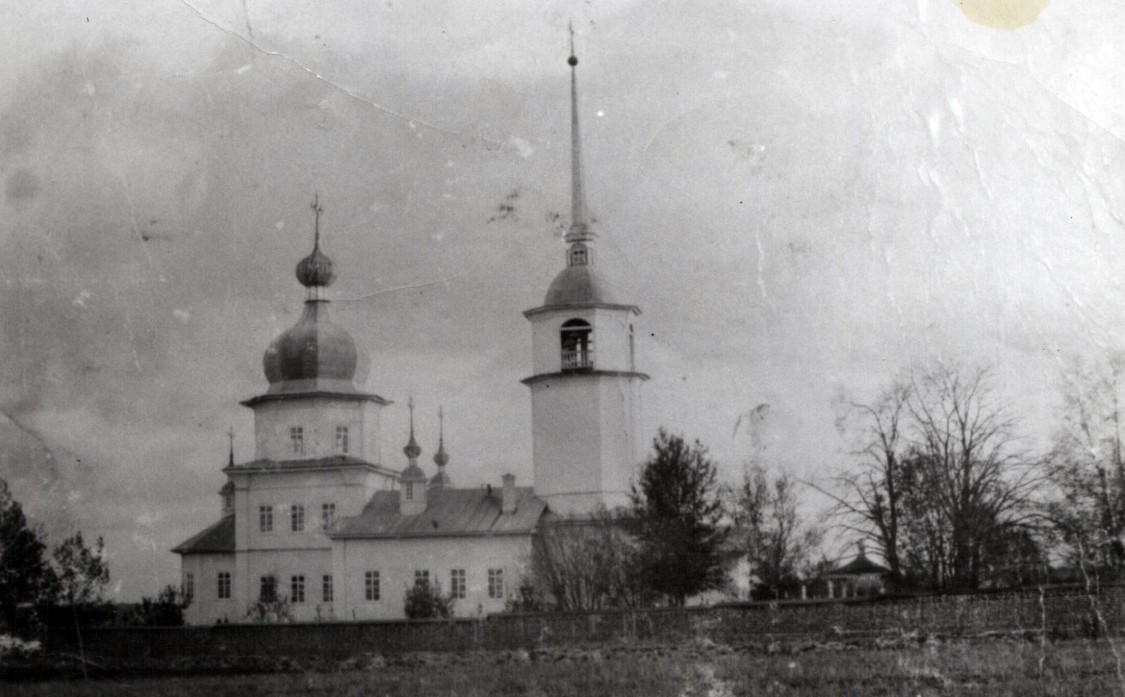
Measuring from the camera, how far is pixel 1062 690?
12.5 meters

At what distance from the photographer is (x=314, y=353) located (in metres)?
18.5

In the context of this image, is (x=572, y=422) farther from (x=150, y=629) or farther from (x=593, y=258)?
(x=150, y=629)

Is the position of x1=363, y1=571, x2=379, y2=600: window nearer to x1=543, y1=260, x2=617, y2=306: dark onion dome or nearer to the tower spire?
x1=543, y1=260, x2=617, y2=306: dark onion dome

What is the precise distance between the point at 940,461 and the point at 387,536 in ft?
43.5

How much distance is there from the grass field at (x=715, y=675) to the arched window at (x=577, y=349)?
284 inches

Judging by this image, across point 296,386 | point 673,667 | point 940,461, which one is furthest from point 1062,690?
point 296,386

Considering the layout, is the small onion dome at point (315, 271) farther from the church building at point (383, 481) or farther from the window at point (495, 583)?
the window at point (495, 583)

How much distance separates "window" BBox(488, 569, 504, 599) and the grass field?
7083mm

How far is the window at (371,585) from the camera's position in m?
26.2

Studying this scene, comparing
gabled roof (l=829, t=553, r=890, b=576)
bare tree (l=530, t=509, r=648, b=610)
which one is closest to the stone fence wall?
gabled roof (l=829, t=553, r=890, b=576)

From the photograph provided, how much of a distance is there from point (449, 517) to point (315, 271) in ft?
37.0

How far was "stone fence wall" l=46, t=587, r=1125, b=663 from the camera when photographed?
51.5 ft

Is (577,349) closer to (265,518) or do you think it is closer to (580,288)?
(580,288)

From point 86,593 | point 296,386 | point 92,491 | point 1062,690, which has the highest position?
point 296,386
